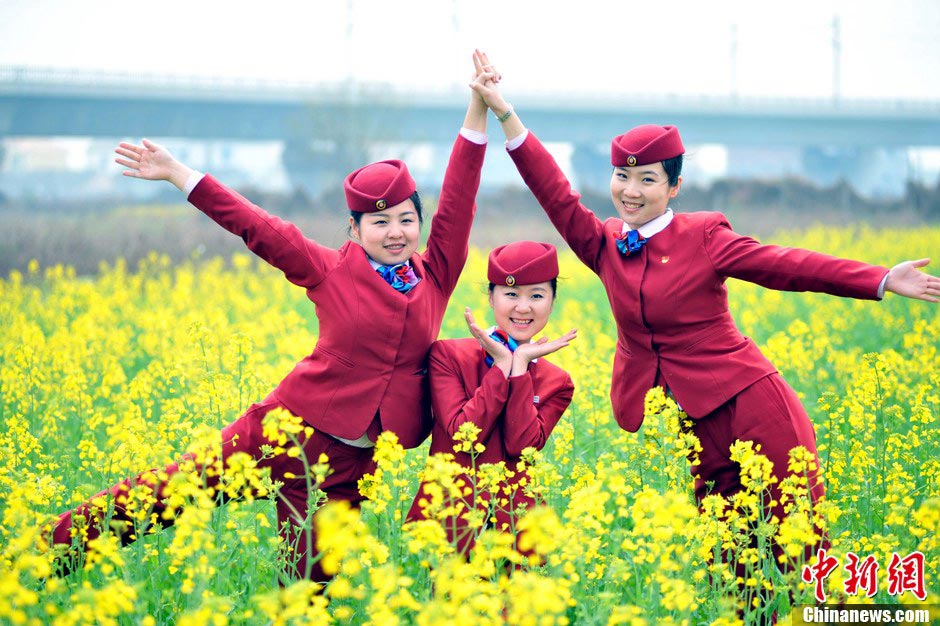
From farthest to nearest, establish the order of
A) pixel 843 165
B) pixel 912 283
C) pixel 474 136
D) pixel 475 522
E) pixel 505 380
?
pixel 843 165
pixel 474 136
pixel 505 380
pixel 912 283
pixel 475 522

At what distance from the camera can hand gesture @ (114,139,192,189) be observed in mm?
3770

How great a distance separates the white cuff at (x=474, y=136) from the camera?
12.8ft

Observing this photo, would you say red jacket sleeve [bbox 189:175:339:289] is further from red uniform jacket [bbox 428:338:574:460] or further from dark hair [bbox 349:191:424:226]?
red uniform jacket [bbox 428:338:574:460]

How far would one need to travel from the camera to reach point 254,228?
12.1 feet

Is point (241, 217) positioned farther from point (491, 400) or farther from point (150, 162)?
point (491, 400)

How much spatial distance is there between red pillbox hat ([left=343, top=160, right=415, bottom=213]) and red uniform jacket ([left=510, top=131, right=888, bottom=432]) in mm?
461

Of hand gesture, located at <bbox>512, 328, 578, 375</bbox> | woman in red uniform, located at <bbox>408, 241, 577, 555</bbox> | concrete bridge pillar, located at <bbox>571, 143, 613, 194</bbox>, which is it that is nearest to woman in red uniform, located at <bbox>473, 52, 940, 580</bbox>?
woman in red uniform, located at <bbox>408, 241, 577, 555</bbox>

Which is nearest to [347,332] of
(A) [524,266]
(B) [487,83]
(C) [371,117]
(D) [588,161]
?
(A) [524,266]

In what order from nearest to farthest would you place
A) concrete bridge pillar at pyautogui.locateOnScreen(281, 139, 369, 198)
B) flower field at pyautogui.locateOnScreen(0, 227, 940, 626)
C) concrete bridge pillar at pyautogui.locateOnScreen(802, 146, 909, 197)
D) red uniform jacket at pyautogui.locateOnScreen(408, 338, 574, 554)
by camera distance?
flower field at pyautogui.locateOnScreen(0, 227, 940, 626) < red uniform jacket at pyautogui.locateOnScreen(408, 338, 574, 554) < concrete bridge pillar at pyautogui.locateOnScreen(281, 139, 369, 198) < concrete bridge pillar at pyautogui.locateOnScreen(802, 146, 909, 197)

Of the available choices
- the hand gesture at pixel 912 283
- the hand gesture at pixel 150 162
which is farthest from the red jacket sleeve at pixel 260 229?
the hand gesture at pixel 912 283

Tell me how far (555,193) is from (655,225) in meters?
0.40

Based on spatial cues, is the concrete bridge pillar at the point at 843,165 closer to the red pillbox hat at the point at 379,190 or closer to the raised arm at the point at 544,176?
the raised arm at the point at 544,176

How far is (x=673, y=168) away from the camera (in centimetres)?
388

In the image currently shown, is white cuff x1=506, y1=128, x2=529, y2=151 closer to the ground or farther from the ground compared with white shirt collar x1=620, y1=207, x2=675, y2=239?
farther from the ground
